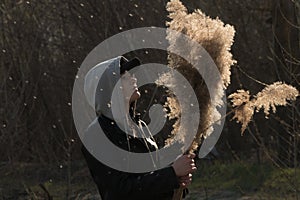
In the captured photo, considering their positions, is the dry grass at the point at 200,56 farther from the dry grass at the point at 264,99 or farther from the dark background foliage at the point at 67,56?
the dark background foliage at the point at 67,56

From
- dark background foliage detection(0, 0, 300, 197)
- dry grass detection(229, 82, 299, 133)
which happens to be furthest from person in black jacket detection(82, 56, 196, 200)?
dark background foliage detection(0, 0, 300, 197)

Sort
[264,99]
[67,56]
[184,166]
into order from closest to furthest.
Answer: [184,166]
[264,99]
[67,56]

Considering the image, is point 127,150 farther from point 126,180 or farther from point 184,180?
point 184,180

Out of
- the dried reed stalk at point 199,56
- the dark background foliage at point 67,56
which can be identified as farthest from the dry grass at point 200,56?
the dark background foliage at point 67,56

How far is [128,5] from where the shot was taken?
13242 millimetres

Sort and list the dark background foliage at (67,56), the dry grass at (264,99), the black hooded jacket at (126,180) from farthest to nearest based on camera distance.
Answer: the dark background foliage at (67,56)
the dry grass at (264,99)
the black hooded jacket at (126,180)

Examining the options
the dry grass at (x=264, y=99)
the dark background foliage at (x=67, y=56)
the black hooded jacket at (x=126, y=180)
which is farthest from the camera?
the dark background foliage at (x=67, y=56)

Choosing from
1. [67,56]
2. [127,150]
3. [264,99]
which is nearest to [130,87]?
[127,150]

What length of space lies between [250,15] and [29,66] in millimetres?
3870

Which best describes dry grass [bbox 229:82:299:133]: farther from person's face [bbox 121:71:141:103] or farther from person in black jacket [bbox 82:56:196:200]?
person's face [bbox 121:71:141:103]

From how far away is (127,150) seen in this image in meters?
3.95

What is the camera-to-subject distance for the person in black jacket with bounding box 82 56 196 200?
12.7 ft

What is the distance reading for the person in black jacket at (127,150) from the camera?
387cm

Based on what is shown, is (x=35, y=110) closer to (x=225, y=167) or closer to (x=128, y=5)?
(x=128, y=5)
